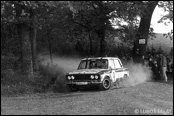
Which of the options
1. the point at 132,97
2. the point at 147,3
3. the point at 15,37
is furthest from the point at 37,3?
the point at 147,3

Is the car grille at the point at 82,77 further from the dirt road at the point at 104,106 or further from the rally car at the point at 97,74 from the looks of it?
the dirt road at the point at 104,106

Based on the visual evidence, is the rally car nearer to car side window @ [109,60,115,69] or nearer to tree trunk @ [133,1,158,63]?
car side window @ [109,60,115,69]

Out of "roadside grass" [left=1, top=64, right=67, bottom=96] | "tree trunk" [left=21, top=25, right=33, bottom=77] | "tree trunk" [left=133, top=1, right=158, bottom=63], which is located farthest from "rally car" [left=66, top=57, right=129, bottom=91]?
"tree trunk" [left=133, top=1, right=158, bottom=63]

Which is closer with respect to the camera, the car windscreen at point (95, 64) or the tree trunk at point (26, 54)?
the car windscreen at point (95, 64)

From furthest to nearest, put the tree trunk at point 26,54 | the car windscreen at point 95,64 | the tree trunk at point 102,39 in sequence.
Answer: the tree trunk at point 102,39 → the tree trunk at point 26,54 → the car windscreen at point 95,64

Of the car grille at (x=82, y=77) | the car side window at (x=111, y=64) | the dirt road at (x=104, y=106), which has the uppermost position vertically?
the car side window at (x=111, y=64)

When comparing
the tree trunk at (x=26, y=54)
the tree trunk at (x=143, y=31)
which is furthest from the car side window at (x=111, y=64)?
the tree trunk at (x=143, y=31)

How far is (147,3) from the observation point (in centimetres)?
1773

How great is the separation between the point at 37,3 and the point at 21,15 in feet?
7.08

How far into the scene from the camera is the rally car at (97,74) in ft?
42.7

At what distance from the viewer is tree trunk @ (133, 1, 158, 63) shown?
18891 millimetres

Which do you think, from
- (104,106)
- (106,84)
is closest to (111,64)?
(106,84)

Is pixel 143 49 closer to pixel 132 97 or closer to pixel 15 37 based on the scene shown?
pixel 15 37

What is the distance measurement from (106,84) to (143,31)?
24.4 feet
